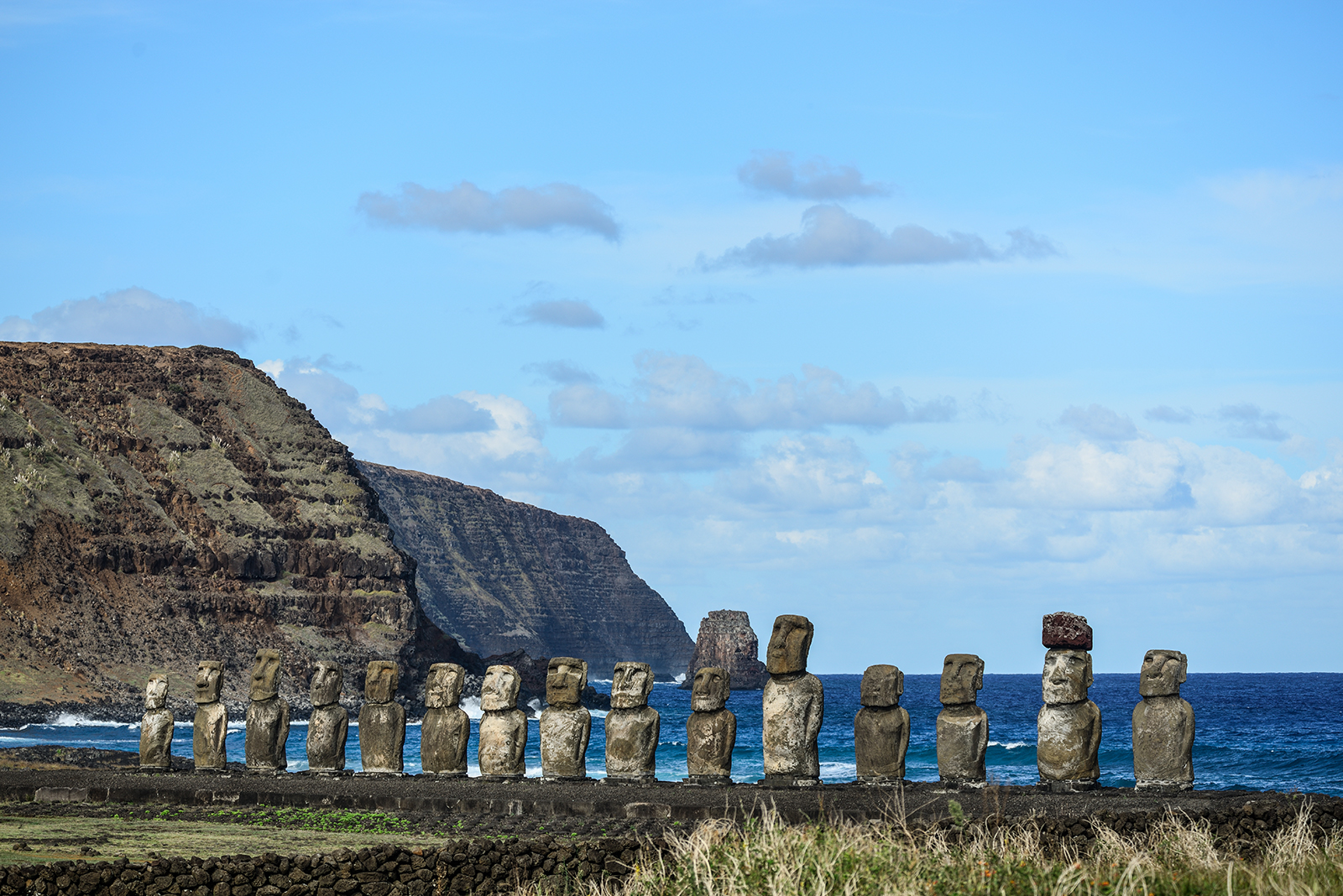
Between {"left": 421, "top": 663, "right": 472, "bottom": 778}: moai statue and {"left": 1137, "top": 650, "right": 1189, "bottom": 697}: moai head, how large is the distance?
8456mm

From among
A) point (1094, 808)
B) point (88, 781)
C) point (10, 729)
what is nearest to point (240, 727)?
point (10, 729)

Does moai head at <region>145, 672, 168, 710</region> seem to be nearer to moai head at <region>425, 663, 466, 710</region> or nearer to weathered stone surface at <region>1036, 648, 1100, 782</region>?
moai head at <region>425, 663, 466, 710</region>

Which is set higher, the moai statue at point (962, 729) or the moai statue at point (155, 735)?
the moai statue at point (962, 729)

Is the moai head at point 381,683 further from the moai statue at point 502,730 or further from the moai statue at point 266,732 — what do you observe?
the moai statue at point 502,730

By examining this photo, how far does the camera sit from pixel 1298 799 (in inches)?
546

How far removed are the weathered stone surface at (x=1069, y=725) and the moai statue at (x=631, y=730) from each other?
457 centimetres

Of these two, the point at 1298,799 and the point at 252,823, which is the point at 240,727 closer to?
the point at 252,823

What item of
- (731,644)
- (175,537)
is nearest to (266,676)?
(175,537)

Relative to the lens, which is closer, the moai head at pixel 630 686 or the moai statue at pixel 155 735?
the moai head at pixel 630 686

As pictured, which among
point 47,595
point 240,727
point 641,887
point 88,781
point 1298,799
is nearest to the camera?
point 641,887

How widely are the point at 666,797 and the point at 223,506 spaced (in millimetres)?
59649

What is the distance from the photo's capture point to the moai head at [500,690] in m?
19.4

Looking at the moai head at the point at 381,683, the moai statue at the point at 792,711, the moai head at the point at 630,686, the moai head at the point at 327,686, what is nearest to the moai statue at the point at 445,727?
the moai head at the point at 381,683

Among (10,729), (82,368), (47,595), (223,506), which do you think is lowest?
(10,729)
